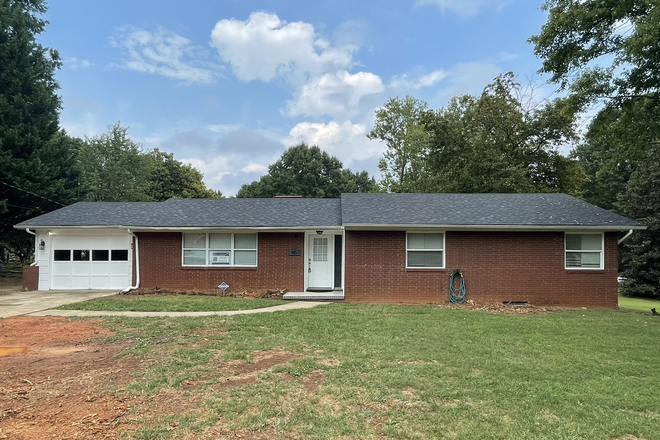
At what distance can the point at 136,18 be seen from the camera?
15.8 m

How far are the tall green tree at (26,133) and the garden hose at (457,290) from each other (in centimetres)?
1895

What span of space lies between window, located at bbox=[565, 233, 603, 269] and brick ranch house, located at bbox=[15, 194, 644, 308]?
0.10 feet

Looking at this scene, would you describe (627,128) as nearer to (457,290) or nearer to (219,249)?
(457,290)

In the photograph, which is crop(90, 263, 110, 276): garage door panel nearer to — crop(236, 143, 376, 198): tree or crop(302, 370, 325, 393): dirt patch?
crop(302, 370, 325, 393): dirt patch

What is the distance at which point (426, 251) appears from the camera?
493 inches

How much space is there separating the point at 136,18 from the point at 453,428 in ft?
59.8

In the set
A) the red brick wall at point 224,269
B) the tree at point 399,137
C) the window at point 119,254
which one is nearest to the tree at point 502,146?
the tree at point 399,137

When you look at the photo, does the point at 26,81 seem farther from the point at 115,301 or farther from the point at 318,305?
the point at 318,305

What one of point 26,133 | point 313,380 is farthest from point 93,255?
point 313,380

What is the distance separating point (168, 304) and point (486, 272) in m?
9.57

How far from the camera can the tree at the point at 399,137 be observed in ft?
108

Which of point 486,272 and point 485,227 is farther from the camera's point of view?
point 486,272

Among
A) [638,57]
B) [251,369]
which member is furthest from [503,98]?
[251,369]

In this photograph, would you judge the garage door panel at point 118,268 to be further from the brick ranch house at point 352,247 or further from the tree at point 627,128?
the tree at point 627,128
